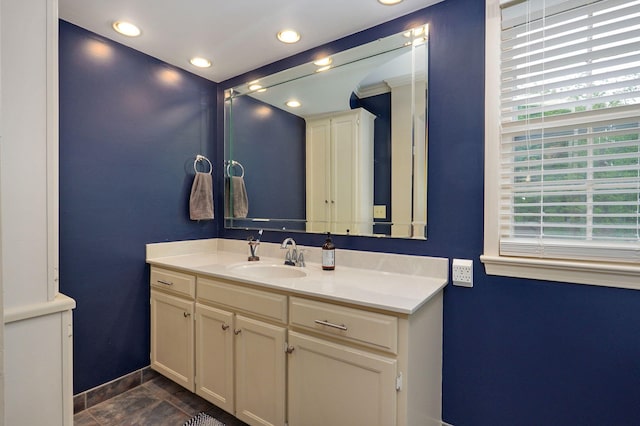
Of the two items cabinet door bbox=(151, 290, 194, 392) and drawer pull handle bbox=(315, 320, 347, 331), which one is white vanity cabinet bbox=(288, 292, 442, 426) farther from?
cabinet door bbox=(151, 290, 194, 392)

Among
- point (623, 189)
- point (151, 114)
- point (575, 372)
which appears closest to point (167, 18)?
point (151, 114)

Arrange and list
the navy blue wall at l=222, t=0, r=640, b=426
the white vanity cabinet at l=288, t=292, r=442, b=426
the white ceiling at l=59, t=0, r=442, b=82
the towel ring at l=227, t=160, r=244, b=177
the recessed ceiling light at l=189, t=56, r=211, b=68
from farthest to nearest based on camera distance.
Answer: the towel ring at l=227, t=160, r=244, b=177 → the recessed ceiling light at l=189, t=56, r=211, b=68 → the white ceiling at l=59, t=0, r=442, b=82 → the navy blue wall at l=222, t=0, r=640, b=426 → the white vanity cabinet at l=288, t=292, r=442, b=426

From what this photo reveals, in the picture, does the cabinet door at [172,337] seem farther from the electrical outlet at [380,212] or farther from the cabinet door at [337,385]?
the electrical outlet at [380,212]

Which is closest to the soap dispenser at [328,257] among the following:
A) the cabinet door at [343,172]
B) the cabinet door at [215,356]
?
the cabinet door at [343,172]

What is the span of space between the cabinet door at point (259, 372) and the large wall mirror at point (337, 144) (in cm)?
77

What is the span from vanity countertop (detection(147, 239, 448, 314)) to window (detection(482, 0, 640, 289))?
1.17ft

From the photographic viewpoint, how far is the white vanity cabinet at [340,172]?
6.30 ft

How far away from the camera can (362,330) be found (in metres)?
1.29

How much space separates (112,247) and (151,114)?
953 mm

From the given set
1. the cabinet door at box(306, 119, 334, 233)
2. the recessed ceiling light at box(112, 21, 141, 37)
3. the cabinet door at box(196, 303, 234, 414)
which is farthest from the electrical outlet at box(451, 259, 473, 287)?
the recessed ceiling light at box(112, 21, 141, 37)

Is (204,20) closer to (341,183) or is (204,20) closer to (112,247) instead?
(341,183)

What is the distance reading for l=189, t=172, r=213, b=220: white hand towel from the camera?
246 cm

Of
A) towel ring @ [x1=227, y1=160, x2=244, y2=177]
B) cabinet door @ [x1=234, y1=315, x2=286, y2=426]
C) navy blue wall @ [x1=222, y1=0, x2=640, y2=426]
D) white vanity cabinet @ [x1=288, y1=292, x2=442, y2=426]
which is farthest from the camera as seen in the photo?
towel ring @ [x1=227, y1=160, x2=244, y2=177]

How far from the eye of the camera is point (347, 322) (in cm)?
133
